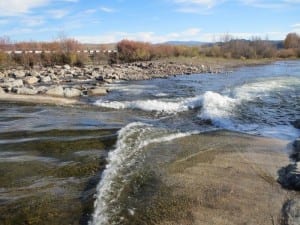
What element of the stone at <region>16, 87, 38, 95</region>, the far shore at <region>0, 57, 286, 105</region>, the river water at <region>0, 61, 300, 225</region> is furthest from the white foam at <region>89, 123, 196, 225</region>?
the stone at <region>16, 87, 38, 95</region>

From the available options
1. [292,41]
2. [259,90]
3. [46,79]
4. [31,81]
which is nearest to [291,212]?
[259,90]

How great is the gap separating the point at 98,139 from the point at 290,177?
6288 millimetres

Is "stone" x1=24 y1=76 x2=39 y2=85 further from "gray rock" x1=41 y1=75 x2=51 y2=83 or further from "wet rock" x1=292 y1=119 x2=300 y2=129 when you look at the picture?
"wet rock" x1=292 y1=119 x2=300 y2=129

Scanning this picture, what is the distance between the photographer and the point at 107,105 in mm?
20438

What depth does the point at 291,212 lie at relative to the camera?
6.85m

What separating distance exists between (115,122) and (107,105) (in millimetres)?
5156

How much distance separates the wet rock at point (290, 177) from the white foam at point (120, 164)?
3.41 metres

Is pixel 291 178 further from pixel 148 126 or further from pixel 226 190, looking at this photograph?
pixel 148 126

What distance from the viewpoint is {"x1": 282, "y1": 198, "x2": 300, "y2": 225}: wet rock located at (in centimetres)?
655

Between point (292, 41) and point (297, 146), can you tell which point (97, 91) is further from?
point (292, 41)

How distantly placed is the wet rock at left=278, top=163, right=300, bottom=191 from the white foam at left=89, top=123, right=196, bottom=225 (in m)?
3.41

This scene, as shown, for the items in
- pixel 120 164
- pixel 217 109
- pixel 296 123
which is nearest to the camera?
pixel 120 164

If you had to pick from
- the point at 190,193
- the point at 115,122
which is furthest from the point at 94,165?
the point at 115,122

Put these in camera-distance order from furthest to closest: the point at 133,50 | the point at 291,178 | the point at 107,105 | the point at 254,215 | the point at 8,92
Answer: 1. the point at 133,50
2. the point at 8,92
3. the point at 107,105
4. the point at 291,178
5. the point at 254,215
